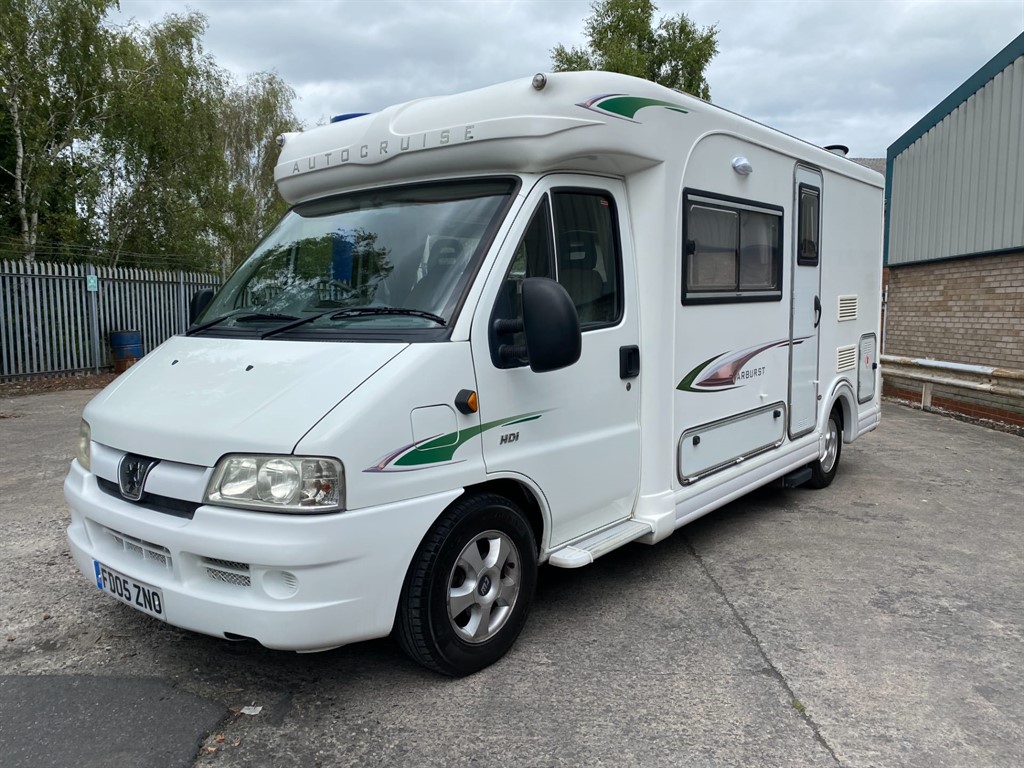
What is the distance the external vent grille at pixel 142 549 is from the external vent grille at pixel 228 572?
194 millimetres

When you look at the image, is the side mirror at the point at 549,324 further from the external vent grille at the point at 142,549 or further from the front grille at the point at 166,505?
the external vent grille at the point at 142,549

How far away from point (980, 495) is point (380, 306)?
229 inches

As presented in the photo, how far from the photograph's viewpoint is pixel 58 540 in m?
5.26

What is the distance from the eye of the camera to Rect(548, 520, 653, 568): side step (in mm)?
3764

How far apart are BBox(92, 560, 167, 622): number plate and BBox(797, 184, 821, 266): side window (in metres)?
4.83

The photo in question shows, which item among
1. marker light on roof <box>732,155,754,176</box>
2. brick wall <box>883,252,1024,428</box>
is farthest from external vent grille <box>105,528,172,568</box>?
brick wall <box>883,252,1024,428</box>

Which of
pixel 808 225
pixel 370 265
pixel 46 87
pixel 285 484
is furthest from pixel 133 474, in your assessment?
pixel 46 87

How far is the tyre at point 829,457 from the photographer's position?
6.78 metres

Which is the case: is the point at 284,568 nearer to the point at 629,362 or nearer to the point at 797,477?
the point at 629,362

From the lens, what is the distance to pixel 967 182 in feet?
35.8

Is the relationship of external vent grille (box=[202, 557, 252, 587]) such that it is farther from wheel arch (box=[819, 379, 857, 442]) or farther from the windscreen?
wheel arch (box=[819, 379, 857, 442])

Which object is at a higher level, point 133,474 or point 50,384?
point 133,474

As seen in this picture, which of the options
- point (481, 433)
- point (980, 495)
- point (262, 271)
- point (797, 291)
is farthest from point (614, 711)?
point (980, 495)

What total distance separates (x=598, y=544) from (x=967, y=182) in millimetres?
9838
